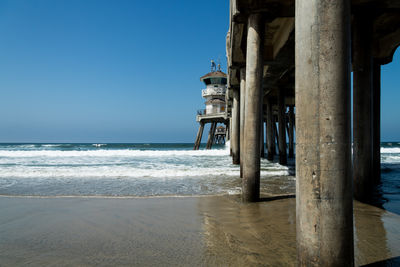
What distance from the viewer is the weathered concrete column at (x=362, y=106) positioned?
5582 millimetres

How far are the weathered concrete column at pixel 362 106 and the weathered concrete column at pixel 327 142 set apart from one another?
13.5 ft

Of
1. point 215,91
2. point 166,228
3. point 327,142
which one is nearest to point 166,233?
point 166,228

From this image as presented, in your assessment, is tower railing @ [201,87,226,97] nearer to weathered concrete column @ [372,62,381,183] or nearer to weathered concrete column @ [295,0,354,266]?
weathered concrete column @ [372,62,381,183]

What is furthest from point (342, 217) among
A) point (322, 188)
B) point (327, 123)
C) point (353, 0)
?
point (353, 0)

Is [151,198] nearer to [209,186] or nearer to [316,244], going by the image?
[209,186]

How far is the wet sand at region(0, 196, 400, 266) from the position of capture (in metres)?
2.74

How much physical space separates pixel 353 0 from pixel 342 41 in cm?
448

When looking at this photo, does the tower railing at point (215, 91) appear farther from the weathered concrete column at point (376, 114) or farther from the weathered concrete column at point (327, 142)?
the weathered concrete column at point (327, 142)

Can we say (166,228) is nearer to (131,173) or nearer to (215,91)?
(131,173)

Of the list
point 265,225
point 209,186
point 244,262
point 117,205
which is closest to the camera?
point 244,262

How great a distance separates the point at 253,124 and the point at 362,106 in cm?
239

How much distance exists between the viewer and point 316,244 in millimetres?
1999

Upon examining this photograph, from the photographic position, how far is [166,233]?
3545 millimetres

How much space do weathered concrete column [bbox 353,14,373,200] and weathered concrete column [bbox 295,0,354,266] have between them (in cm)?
412
